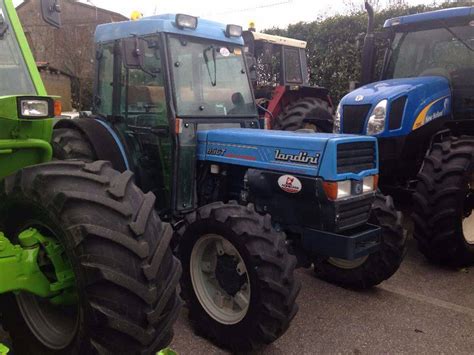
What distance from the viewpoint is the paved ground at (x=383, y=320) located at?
2.97 meters

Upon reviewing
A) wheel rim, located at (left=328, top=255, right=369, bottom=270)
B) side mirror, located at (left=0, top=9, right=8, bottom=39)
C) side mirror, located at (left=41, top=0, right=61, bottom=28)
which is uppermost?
side mirror, located at (left=41, top=0, right=61, bottom=28)

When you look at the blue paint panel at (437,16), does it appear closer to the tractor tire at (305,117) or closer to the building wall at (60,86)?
the tractor tire at (305,117)

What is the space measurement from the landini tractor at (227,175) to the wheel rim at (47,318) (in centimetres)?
108

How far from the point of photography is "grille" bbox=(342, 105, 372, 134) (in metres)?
4.77

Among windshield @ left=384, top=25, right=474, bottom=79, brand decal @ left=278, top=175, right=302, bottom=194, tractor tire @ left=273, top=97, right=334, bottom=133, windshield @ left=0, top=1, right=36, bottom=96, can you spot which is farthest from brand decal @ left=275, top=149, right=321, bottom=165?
tractor tire @ left=273, top=97, right=334, bottom=133

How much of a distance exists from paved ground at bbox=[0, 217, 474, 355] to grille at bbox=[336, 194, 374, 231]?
2.52ft

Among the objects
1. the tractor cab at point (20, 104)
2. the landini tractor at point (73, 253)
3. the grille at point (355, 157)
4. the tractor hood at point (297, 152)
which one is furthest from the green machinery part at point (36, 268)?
the grille at point (355, 157)

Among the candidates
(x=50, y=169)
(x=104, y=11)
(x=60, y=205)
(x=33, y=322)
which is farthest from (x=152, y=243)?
(x=104, y=11)

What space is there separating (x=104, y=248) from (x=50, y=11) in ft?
4.95

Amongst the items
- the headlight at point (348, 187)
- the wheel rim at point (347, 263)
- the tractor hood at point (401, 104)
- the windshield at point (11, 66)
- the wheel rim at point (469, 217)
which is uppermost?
the windshield at point (11, 66)

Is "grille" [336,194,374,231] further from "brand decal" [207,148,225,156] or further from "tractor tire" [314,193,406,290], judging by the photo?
"brand decal" [207,148,225,156]

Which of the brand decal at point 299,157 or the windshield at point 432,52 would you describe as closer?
the brand decal at point 299,157

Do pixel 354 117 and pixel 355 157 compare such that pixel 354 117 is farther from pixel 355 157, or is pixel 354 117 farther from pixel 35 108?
pixel 35 108

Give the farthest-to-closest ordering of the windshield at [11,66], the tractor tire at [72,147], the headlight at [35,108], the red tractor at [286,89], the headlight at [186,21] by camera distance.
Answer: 1. the red tractor at [286,89]
2. the tractor tire at [72,147]
3. the headlight at [186,21]
4. the windshield at [11,66]
5. the headlight at [35,108]
